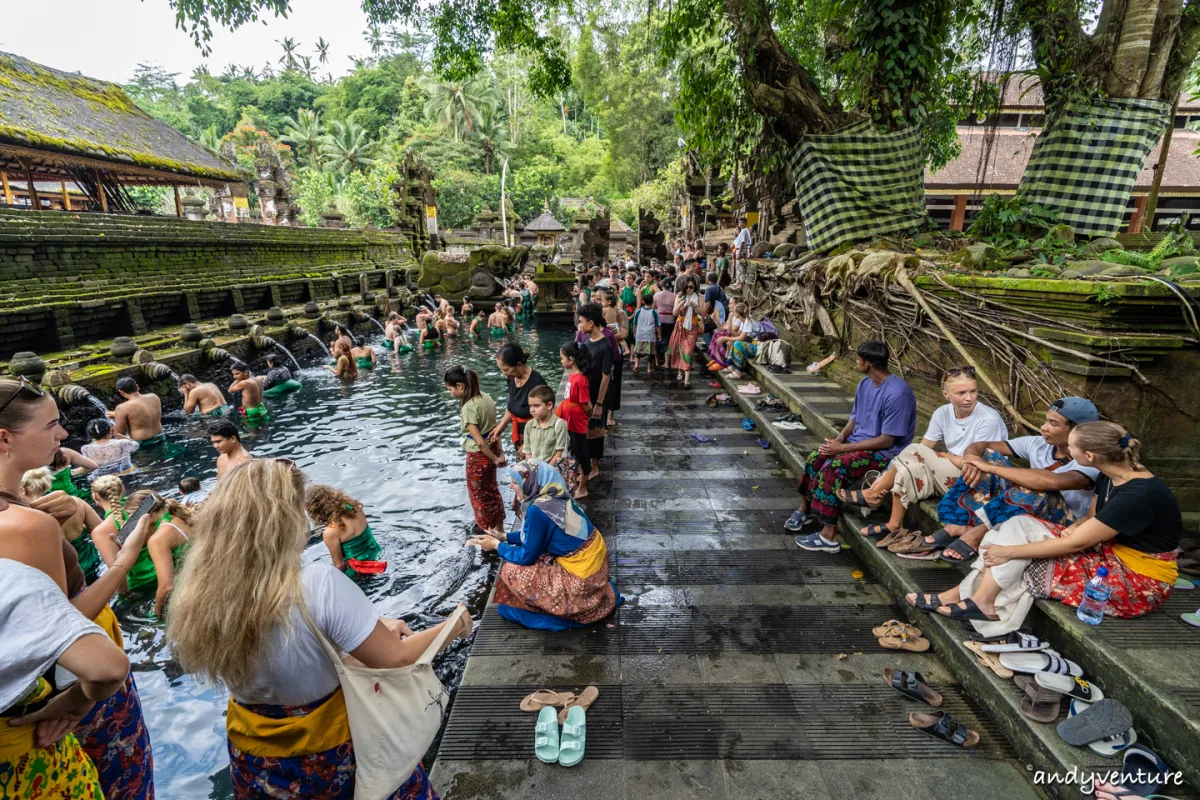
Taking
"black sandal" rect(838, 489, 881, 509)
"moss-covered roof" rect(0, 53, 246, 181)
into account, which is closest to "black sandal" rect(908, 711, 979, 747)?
"black sandal" rect(838, 489, 881, 509)

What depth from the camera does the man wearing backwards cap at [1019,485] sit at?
330cm

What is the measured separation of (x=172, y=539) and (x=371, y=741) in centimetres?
375

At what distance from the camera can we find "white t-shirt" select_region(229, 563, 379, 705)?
5.71ft

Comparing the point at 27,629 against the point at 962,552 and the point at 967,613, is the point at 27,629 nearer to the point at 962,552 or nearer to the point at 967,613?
the point at 967,613

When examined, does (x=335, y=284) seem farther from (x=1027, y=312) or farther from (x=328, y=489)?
(x=1027, y=312)

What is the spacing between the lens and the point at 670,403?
9.24 m

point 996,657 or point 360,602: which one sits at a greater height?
point 360,602

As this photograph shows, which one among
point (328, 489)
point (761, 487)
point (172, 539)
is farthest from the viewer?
point (761, 487)

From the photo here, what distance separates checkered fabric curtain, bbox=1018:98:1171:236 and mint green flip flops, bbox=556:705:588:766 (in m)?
8.12

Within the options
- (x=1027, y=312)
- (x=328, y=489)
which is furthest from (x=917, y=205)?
(x=328, y=489)

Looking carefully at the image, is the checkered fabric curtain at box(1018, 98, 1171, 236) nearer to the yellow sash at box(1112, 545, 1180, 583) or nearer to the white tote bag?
the yellow sash at box(1112, 545, 1180, 583)

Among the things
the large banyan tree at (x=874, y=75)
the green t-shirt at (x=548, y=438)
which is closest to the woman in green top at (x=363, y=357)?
the large banyan tree at (x=874, y=75)

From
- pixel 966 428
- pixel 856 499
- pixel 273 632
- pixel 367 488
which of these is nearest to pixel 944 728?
pixel 856 499

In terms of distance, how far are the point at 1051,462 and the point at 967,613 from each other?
3.88 ft
